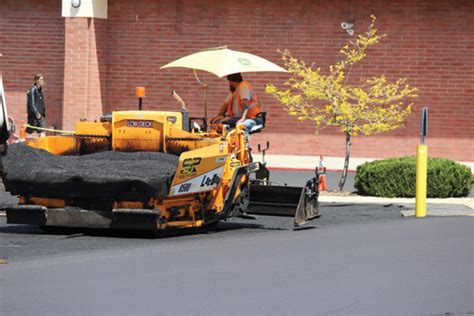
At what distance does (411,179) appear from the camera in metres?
21.7

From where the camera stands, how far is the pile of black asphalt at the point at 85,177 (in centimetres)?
1520

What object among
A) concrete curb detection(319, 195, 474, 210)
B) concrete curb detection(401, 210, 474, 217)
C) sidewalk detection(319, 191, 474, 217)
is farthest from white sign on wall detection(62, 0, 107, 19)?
concrete curb detection(401, 210, 474, 217)

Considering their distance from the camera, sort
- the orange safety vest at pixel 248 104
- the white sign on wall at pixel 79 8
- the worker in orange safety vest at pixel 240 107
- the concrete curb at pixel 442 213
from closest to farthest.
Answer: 1. the worker in orange safety vest at pixel 240 107
2. the orange safety vest at pixel 248 104
3. the concrete curb at pixel 442 213
4. the white sign on wall at pixel 79 8

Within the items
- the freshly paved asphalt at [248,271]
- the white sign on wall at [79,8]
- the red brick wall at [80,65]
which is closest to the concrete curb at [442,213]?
the freshly paved asphalt at [248,271]

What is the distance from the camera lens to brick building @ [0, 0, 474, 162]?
97.2 feet

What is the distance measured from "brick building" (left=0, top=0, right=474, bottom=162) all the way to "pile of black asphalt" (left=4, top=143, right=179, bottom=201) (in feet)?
47.2

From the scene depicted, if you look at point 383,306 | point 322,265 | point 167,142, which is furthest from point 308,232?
point 383,306

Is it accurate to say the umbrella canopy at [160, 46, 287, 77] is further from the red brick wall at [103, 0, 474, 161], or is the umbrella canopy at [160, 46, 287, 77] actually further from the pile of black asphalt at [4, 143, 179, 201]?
the red brick wall at [103, 0, 474, 161]

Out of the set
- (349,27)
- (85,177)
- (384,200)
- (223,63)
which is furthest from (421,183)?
(349,27)

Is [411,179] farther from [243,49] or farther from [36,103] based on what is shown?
[243,49]

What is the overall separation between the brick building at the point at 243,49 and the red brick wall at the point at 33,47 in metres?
0.02

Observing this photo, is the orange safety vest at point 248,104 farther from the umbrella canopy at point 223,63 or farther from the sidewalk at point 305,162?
the sidewalk at point 305,162

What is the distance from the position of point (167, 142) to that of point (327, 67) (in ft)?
45.4

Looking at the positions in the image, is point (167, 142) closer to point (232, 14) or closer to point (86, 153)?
point (86, 153)
